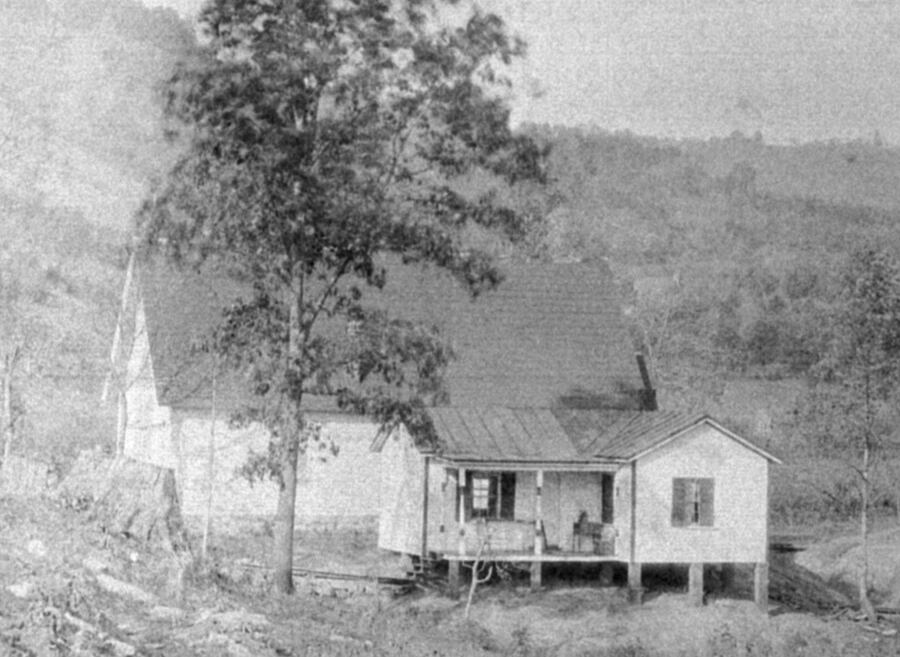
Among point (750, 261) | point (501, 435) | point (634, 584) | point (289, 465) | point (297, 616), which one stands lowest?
point (634, 584)

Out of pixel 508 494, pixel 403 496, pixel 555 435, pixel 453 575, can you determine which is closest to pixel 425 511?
pixel 453 575

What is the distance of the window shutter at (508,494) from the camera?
31.5 metres

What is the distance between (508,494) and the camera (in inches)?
1246

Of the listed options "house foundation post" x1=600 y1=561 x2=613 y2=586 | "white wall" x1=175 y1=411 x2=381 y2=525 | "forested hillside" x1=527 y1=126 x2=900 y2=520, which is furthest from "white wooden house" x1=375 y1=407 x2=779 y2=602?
"white wall" x1=175 y1=411 x2=381 y2=525

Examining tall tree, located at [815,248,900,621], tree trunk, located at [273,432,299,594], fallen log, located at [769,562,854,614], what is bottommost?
fallen log, located at [769,562,854,614]

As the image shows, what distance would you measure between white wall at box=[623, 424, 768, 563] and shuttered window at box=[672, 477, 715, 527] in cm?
9

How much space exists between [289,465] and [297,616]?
794 centimetres

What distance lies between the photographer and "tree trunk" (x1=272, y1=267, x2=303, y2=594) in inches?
985

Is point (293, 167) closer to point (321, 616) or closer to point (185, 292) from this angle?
point (321, 616)

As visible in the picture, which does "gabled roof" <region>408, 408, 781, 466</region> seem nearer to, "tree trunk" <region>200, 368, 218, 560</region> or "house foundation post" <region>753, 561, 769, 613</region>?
Answer: "house foundation post" <region>753, 561, 769, 613</region>

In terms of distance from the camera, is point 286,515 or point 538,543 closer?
point 286,515

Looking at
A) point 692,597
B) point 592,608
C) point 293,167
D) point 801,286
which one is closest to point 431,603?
point 592,608

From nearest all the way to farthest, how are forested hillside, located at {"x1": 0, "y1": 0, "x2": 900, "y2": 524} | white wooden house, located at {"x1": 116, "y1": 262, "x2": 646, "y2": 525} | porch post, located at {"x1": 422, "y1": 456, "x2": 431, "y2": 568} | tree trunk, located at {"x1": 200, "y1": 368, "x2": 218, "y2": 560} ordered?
tree trunk, located at {"x1": 200, "y1": 368, "x2": 218, "y2": 560} < porch post, located at {"x1": 422, "y1": 456, "x2": 431, "y2": 568} < white wooden house, located at {"x1": 116, "y1": 262, "x2": 646, "y2": 525} < forested hillside, located at {"x1": 0, "y1": 0, "x2": 900, "y2": 524}

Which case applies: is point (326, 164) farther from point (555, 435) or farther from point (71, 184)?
point (71, 184)
